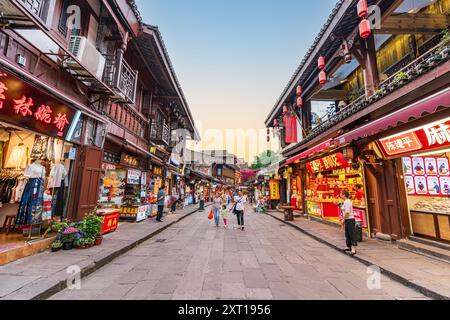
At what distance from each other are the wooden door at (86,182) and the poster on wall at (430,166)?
1212 centimetres

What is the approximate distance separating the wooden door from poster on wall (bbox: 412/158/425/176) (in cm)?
1182

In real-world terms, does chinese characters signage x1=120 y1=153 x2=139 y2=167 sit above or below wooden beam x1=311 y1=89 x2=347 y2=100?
below

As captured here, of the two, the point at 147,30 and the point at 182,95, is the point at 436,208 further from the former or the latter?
the point at 182,95

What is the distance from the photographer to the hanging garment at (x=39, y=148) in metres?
6.78

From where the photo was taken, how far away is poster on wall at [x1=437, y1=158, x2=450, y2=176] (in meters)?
6.99

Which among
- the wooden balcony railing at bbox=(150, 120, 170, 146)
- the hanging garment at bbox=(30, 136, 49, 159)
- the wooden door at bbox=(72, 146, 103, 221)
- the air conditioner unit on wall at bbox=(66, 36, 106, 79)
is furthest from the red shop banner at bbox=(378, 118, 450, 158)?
the wooden balcony railing at bbox=(150, 120, 170, 146)

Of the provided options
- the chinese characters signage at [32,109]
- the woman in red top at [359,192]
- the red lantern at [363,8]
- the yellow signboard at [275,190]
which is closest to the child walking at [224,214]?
the woman in red top at [359,192]

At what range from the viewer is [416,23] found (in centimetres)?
734

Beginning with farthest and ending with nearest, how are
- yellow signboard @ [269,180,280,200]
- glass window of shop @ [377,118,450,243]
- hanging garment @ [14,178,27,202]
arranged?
1. yellow signboard @ [269,180,280,200]
2. hanging garment @ [14,178,27,202]
3. glass window of shop @ [377,118,450,243]

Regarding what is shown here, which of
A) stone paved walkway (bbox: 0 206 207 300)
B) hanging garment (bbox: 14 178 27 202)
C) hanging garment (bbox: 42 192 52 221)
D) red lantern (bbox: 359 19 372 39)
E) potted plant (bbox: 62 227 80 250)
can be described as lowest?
stone paved walkway (bbox: 0 206 207 300)

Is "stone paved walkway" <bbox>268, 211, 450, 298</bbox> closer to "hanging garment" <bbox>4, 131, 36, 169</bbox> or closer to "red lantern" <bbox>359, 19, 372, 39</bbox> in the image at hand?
"red lantern" <bbox>359, 19, 372, 39</bbox>

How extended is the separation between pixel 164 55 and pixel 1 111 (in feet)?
28.1

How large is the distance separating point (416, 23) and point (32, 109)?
12.4 meters
